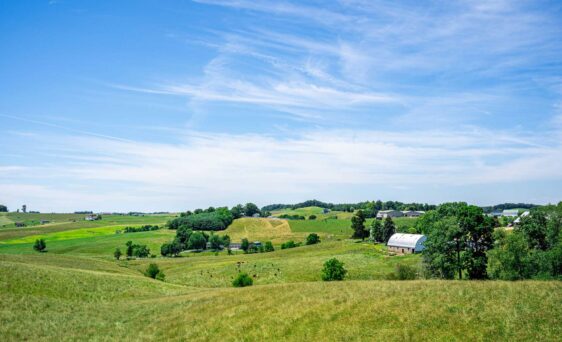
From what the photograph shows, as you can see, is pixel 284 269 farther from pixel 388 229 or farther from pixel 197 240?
pixel 197 240

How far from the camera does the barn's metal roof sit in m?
110

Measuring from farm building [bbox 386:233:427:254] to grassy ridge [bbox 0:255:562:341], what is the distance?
82.9 metres

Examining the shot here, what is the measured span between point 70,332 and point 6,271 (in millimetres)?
20385

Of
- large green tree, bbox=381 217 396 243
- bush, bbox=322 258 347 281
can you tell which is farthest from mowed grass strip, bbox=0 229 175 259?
bush, bbox=322 258 347 281

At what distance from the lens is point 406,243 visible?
367 ft

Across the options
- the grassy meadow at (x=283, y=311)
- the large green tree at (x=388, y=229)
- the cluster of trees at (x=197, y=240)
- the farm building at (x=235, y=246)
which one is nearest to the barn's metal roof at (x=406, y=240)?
the large green tree at (x=388, y=229)

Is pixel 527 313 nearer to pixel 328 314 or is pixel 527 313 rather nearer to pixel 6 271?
pixel 328 314

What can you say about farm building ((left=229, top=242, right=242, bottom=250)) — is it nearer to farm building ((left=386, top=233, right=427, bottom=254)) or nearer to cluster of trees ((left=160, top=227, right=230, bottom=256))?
A: cluster of trees ((left=160, top=227, right=230, bottom=256))

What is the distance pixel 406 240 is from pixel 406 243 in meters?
1.47

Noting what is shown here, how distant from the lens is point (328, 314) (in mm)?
24500

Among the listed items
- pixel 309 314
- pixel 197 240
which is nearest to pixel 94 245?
pixel 197 240

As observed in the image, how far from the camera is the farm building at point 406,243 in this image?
109113 mm

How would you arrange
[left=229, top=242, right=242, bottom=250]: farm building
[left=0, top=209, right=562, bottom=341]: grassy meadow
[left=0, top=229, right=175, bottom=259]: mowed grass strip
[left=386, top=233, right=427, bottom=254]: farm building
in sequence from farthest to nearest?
1. [left=229, top=242, right=242, bottom=250]: farm building
2. [left=0, top=229, right=175, bottom=259]: mowed grass strip
3. [left=386, top=233, right=427, bottom=254]: farm building
4. [left=0, top=209, right=562, bottom=341]: grassy meadow

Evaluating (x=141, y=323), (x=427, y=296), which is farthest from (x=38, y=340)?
(x=427, y=296)
